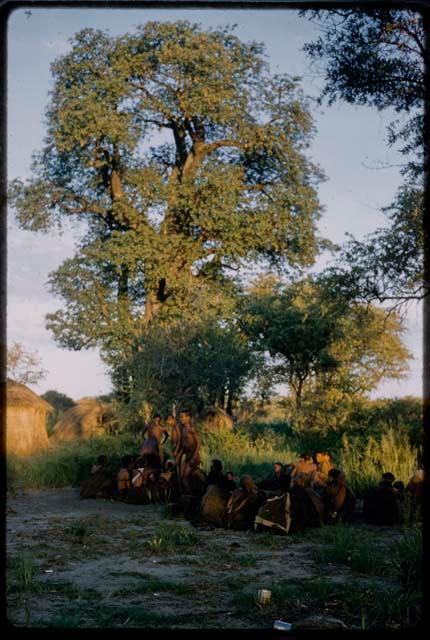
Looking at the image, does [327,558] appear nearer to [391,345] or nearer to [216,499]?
[216,499]

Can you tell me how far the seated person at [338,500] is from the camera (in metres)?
9.87

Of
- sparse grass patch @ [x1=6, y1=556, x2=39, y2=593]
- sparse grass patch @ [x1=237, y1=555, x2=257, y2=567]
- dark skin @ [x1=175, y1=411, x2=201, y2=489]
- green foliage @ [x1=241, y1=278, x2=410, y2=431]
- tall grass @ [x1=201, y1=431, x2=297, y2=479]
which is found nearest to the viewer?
sparse grass patch @ [x1=6, y1=556, x2=39, y2=593]

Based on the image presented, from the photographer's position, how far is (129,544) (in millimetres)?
8570

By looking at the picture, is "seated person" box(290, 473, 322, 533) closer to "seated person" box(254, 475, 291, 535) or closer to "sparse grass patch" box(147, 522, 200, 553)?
"seated person" box(254, 475, 291, 535)

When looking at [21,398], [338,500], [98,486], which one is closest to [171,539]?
[338,500]

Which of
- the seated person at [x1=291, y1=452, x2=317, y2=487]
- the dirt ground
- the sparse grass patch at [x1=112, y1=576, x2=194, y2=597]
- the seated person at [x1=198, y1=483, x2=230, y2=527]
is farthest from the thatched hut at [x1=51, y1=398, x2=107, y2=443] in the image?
the sparse grass patch at [x1=112, y1=576, x2=194, y2=597]

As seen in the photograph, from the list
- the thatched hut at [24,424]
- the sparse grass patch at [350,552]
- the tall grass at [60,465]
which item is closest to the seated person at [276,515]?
the sparse grass patch at [350,552]

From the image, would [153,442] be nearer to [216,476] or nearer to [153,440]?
[153,440]

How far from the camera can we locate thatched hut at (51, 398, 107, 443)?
21750 mm

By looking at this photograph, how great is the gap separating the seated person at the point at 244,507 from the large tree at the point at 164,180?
1187cm

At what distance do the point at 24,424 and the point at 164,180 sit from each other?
10.2 meters

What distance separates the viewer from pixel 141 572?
7.34m

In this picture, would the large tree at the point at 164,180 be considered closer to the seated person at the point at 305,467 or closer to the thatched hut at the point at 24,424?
the thatched hut at the point at 24,424

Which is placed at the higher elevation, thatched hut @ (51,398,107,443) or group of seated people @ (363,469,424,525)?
thatched hut @ (51,398,107,443)
